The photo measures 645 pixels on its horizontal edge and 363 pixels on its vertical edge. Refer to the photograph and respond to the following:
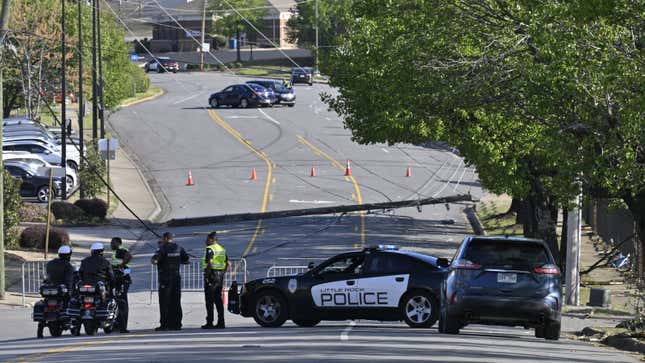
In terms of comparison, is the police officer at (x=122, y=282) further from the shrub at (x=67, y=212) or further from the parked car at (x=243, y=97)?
the parked car at (x=243, y=97)

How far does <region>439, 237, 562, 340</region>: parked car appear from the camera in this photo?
60.6 feet

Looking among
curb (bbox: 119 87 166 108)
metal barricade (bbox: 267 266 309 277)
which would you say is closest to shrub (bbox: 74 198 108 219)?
metal barricade (bbox: 267 266 309 277)

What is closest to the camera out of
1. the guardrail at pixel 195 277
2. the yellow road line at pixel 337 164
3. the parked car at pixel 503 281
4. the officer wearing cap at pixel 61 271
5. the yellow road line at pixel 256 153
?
the parked car at pixel 503 281

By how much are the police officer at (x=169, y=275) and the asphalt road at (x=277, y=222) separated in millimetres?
608

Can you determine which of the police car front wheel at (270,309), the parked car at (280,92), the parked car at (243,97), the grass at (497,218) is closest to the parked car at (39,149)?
the grass at (497,218)

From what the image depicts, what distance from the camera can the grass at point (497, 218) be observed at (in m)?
43.8

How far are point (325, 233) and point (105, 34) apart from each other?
3298cm

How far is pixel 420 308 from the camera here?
21484 millimetres

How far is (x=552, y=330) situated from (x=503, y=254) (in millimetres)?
1696

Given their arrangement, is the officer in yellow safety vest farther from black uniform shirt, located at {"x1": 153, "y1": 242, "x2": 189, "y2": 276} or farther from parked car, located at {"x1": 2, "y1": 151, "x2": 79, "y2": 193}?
parked car, located at {"x1": 2, "y1": 151, "x2": 79, "y2": 193}

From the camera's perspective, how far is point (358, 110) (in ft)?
126

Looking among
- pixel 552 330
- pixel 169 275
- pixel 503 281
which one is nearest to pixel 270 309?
pixel 169 275

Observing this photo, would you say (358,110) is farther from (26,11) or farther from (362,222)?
(26,11)

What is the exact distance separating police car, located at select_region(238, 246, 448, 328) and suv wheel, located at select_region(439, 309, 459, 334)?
57.7 inches
